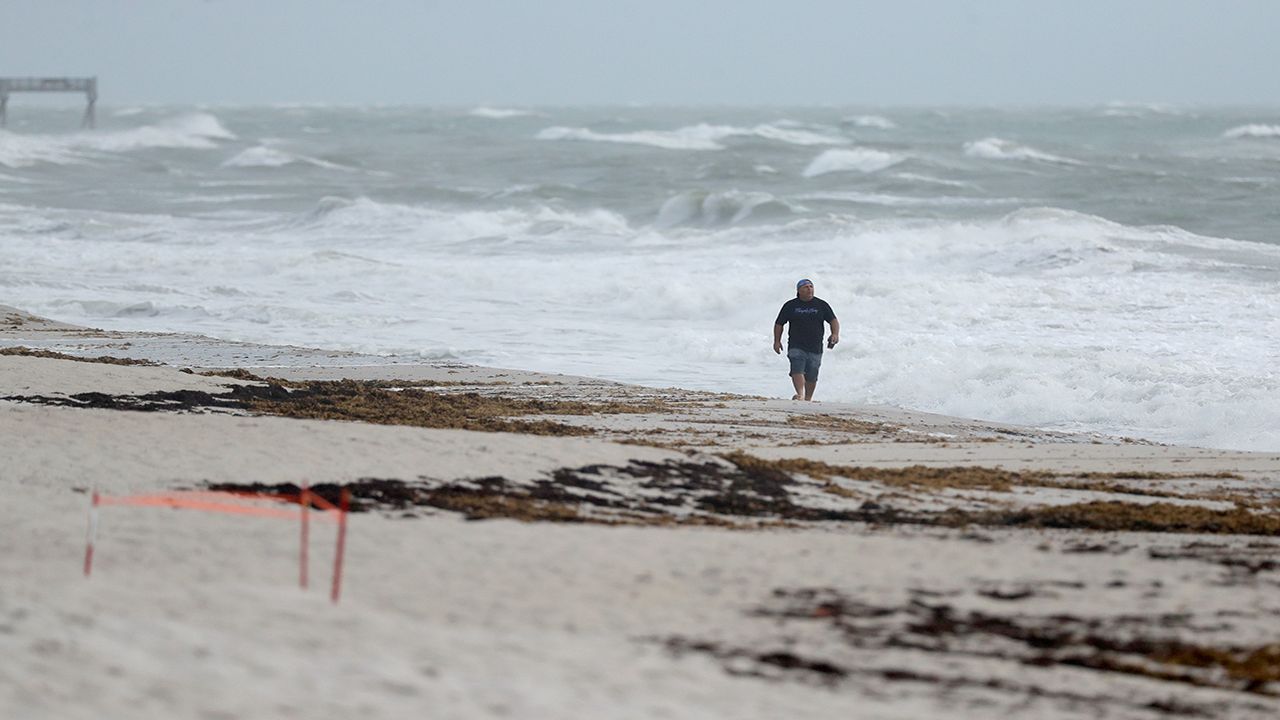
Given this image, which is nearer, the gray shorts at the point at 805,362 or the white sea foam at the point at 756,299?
the gray shorts at the point at 805,362

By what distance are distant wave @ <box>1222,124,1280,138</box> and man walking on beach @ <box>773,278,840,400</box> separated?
196 ft

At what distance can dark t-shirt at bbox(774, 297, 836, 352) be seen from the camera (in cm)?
1316

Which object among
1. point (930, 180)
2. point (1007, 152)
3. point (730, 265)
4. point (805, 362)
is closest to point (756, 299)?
point (730, 265)

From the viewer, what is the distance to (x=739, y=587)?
612cm

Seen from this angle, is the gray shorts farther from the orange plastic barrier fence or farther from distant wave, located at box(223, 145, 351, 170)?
distant wave, located at box(223, 145, 351, 170)

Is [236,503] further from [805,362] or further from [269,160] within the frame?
[269,160]

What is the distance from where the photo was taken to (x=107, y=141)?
63.4 metres

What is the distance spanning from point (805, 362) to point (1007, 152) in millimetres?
42006

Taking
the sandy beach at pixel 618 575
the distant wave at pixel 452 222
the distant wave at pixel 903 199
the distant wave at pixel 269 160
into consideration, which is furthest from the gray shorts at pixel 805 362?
the distant wave at pixel 269 160

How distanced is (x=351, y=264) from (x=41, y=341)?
8782mm

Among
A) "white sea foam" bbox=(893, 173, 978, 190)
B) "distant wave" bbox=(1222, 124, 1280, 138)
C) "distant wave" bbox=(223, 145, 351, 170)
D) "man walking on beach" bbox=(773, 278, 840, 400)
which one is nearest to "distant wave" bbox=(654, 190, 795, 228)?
"white sea foam" bbox=(893, 173, 978, 190)

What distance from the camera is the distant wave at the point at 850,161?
45.8m

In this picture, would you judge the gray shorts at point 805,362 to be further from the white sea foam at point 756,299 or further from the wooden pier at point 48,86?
the wooden pier at point 48,86

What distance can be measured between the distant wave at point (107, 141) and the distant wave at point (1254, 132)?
44.8 metres
